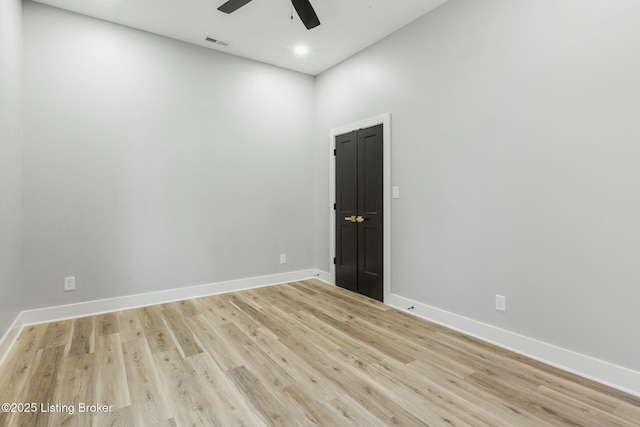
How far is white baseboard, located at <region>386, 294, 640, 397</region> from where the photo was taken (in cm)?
202

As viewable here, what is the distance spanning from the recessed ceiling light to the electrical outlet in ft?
11.9

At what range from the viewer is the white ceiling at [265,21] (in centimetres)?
306

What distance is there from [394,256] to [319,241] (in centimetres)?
152

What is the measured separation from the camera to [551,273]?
235cm

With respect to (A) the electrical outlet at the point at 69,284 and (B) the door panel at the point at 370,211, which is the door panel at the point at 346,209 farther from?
(A) the electrical outlet at the point at 69,284

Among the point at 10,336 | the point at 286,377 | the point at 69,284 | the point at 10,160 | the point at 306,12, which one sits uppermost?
the point at 306,12

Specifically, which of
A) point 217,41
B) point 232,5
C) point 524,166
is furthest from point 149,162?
point 524,166

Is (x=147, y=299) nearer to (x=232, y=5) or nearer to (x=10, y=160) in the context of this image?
(x=10, y=160)

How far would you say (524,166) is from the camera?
2479 millimetres

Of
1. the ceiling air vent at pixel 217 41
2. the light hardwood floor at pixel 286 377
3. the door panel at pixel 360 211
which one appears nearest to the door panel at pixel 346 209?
the door panel at pixel 360 211

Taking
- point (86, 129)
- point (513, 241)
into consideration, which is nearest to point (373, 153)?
point (513, 241)

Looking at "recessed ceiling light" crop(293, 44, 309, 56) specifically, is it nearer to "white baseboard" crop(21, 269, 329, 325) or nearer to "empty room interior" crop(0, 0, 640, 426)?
"empty room interior" crop(0, 0, 640, 426)

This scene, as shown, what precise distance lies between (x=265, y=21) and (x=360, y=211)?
95.1 inches

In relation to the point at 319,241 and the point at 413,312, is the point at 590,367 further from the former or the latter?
the point at 319,241
